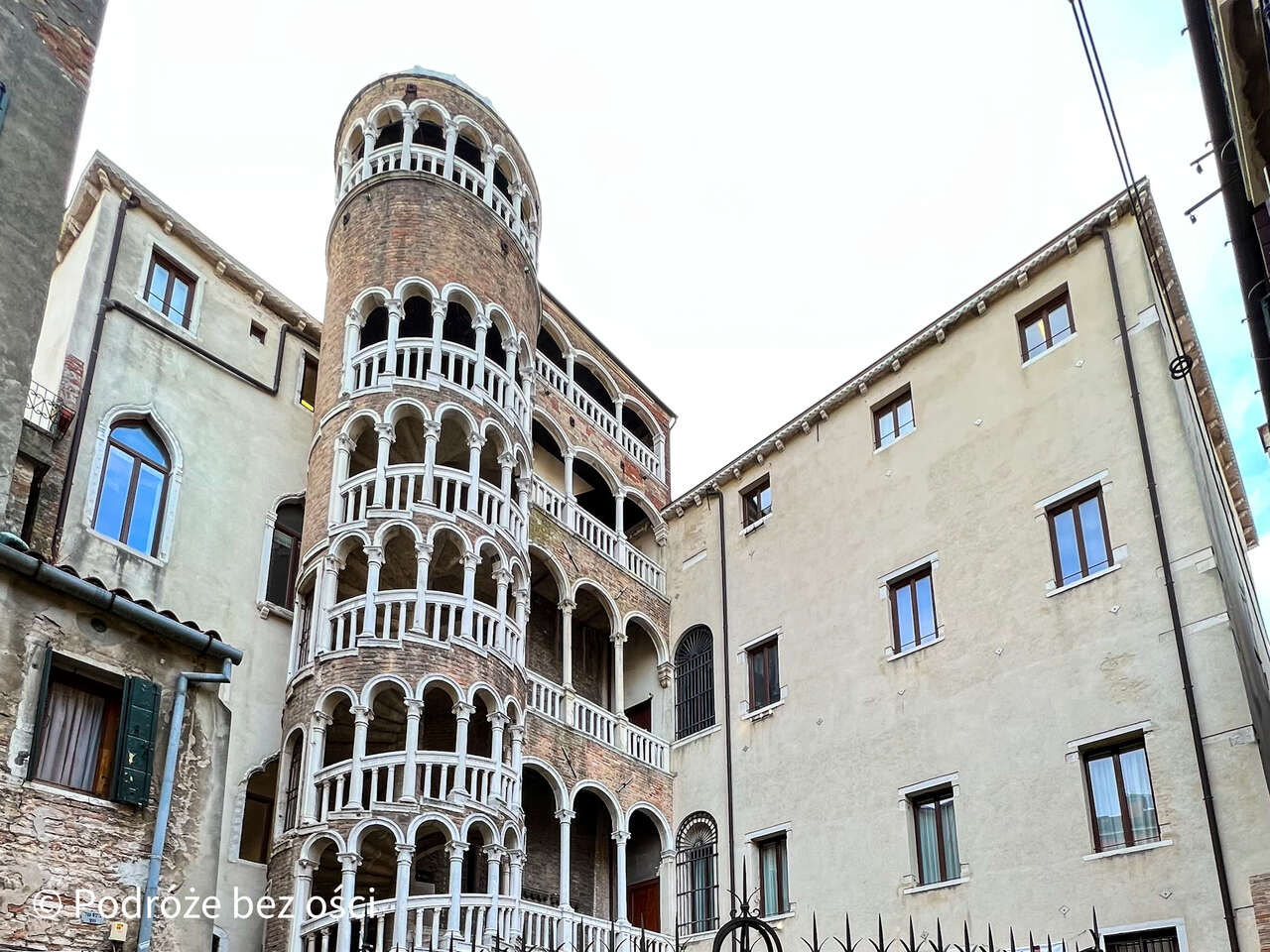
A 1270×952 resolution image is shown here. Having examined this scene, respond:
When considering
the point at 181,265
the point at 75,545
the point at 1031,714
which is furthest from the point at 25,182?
the point at 1031,714

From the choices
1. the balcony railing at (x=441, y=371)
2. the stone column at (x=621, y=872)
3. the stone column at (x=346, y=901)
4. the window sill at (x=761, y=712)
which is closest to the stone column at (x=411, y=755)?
the stone column at (x=346, y=901)

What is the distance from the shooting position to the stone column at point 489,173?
80.2ft

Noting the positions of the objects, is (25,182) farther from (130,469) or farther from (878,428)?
(878,428)

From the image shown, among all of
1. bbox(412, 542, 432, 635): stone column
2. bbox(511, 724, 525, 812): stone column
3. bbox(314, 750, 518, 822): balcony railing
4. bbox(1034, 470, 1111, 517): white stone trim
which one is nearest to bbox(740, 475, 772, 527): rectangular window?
bbox(1034, 470, 1111, 517): white stone trim

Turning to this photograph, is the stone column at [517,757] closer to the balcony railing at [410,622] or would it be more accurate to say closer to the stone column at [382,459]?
the balcony railing at [410,622]

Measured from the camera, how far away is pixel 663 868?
914 inches

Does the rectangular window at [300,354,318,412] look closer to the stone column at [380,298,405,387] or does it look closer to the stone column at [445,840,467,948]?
the stone column at [380,298,405,387]

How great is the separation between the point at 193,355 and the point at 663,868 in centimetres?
1287

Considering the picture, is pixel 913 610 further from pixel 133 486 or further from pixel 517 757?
pixel 133 486

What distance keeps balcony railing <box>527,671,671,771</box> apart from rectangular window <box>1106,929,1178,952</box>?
9.96 metres

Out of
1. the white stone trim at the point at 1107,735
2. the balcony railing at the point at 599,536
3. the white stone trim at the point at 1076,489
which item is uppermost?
the balcony railing at the point at 599,536

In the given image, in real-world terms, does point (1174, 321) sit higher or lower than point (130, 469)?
higher

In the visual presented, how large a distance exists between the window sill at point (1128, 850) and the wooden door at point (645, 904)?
918 centimetres

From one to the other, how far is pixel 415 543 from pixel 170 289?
23.0ft
